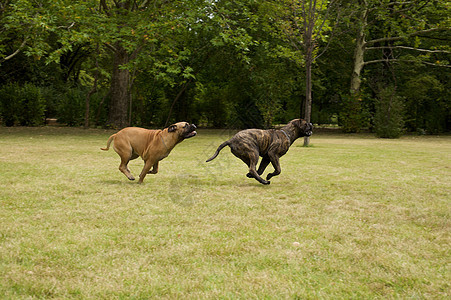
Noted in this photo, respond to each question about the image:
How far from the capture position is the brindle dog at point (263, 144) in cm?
718

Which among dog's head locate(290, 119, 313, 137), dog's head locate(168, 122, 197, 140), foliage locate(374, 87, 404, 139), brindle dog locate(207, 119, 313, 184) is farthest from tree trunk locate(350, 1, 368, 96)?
dog's head locate(168, 122, 197, 140)

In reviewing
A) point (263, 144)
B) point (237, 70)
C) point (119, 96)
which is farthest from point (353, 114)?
point (263, 144)

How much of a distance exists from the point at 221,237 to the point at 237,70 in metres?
24.6

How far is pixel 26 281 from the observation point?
305 cm

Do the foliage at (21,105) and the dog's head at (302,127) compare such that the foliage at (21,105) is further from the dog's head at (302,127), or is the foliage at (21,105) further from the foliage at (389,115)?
the foliage at (389,115)

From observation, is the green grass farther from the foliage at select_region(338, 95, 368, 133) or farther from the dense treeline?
the foliage at select_region(338, 95, 368, 133)

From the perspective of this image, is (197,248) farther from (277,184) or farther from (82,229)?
(277,184)

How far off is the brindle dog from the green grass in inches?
20.4

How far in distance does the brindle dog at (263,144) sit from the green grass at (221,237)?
52 cm

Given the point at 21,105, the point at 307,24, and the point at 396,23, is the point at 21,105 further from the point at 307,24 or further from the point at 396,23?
the point at 396,23

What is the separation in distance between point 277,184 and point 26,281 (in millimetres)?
5471

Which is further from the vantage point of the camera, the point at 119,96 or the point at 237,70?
the point at 237,70

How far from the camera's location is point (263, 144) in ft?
24.6

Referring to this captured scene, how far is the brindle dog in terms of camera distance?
7180 millimetres
